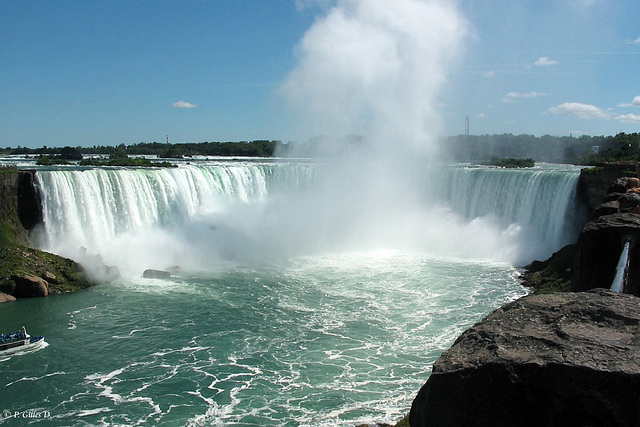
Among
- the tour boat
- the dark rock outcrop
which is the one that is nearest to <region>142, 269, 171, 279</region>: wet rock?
the tour boat

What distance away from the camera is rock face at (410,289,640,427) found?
219 centimetres

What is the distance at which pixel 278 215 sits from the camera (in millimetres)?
27781

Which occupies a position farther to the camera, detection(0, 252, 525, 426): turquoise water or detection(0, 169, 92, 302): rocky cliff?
detection(0, 169, 92, 302): rocky cliff

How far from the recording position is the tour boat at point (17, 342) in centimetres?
1180

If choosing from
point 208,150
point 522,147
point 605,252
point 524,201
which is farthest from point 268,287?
point 522,147

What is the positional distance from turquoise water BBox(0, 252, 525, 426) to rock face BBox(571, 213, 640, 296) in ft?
14.5

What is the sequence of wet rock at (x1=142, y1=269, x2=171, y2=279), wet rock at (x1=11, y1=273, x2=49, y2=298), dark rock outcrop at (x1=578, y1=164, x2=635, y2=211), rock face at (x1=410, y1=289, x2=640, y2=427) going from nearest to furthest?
rock face at (x1=410, y1=289, x2=640, y2=427) → wet rock at (x1=11, y1=273, x2=49, y2=298) → wet rock at (x1=142, y1=269, x2=171, y2=279) → dark rock outcrop at (x1=578, y1=164, x2=635, y2=211)

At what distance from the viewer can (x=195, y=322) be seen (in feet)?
44.8

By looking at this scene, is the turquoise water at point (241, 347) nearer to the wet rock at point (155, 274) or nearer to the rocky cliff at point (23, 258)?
the wet rock at point (155, 274)

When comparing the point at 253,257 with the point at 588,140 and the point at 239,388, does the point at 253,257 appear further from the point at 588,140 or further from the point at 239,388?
the point at 588,140

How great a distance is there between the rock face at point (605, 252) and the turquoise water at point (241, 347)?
4.41 meters

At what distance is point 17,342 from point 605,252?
11952mm

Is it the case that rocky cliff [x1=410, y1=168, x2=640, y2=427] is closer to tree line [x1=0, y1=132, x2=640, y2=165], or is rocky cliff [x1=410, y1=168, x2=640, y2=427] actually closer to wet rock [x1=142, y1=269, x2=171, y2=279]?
wet rock [x1=142, y1=269, x2=171, y2=279]

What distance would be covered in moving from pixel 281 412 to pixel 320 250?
15.6 m
